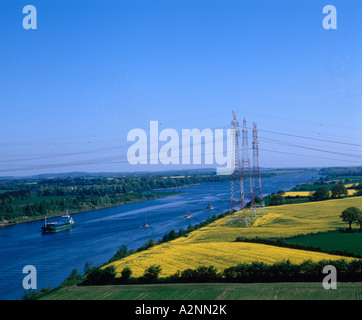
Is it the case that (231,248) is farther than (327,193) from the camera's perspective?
No

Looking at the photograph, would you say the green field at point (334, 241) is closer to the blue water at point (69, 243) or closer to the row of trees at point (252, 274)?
the row of trees at point (252, 274)

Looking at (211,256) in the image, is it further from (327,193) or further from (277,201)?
(327,193)

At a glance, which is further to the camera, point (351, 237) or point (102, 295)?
point (351, 237)

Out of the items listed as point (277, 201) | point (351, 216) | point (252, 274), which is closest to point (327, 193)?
point (277, 201)

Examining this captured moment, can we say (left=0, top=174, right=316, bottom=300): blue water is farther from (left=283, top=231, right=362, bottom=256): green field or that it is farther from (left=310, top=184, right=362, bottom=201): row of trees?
(left=283, top=231, right=362, bottom=256): green field
